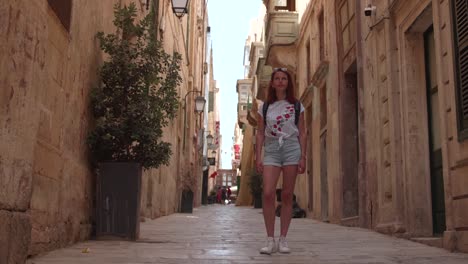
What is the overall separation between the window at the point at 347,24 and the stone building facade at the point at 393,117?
0.02 metres

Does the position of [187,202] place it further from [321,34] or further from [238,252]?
[238,252]

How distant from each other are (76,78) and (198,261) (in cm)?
240

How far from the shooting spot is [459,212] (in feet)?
17.6

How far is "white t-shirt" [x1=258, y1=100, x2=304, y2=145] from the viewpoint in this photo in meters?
4.91

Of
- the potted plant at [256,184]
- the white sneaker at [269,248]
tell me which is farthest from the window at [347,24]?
the potted plant at [256,184]

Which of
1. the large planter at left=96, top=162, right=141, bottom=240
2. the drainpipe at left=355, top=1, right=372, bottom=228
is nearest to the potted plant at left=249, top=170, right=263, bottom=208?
the drainpipe at left=355, top=1, right=372, bottom=228

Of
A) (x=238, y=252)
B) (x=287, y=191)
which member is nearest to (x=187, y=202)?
(x=238, y=252)

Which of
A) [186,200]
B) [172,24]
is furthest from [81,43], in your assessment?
[186,200]

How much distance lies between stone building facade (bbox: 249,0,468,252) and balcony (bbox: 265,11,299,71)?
2.56 meters

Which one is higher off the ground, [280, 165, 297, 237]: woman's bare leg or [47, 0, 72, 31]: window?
[47, 0, 72, 31]: window

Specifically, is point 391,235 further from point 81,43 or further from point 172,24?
point 172,24

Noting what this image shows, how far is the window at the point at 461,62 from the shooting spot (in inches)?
208

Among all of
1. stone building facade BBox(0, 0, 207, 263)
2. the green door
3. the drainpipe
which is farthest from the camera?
the drainpipe

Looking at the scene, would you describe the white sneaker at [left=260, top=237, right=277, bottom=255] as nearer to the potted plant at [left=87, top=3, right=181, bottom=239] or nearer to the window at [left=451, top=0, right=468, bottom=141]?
the potted plant at [left=87, top=3, right=181, bottom=239]
